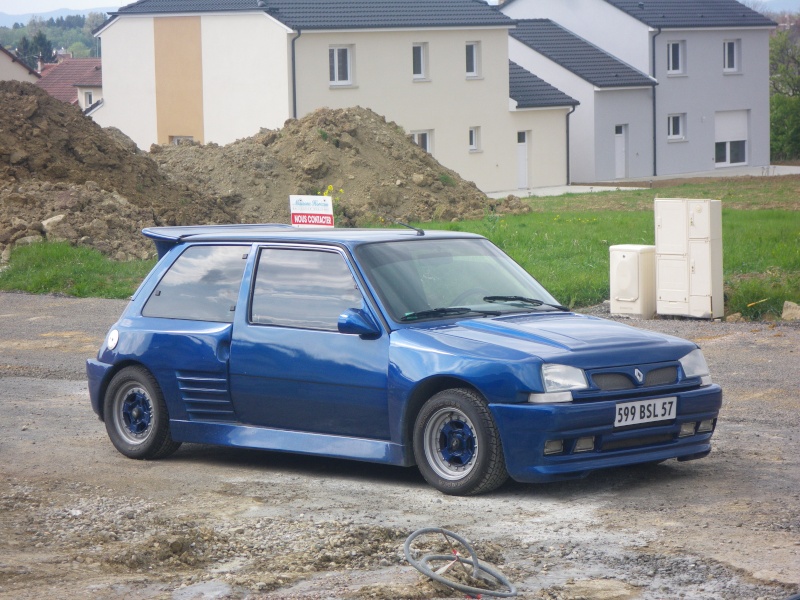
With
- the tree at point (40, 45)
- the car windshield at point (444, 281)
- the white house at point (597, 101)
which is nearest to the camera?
the car windshield at point (444, 281)

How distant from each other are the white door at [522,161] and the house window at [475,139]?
224 cm

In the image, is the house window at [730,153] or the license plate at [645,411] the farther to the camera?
the house window at [730,153]

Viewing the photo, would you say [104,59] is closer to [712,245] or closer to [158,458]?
[712,245]

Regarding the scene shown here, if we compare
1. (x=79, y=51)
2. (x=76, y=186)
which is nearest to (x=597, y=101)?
(x=76, y=186)

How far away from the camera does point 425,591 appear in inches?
220

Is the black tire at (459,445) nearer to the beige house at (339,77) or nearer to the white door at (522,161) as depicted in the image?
the beige house at (339,77)

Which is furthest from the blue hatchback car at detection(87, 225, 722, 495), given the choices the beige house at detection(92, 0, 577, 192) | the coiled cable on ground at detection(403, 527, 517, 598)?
the beige house at detection(92, 0, 577, 192)

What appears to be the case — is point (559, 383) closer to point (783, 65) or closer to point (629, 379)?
point (629, 379)

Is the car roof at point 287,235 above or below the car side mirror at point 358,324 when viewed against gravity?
above

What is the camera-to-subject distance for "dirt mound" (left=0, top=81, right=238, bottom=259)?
24234 millimetres

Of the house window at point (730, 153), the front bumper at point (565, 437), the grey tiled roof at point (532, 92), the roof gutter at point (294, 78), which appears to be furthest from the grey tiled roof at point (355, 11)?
the front bumper at point (565, 437)

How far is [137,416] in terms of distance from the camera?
8992 mm

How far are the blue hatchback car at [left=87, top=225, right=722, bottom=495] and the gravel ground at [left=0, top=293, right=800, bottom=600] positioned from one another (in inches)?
10.4

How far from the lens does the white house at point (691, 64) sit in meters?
57.2
